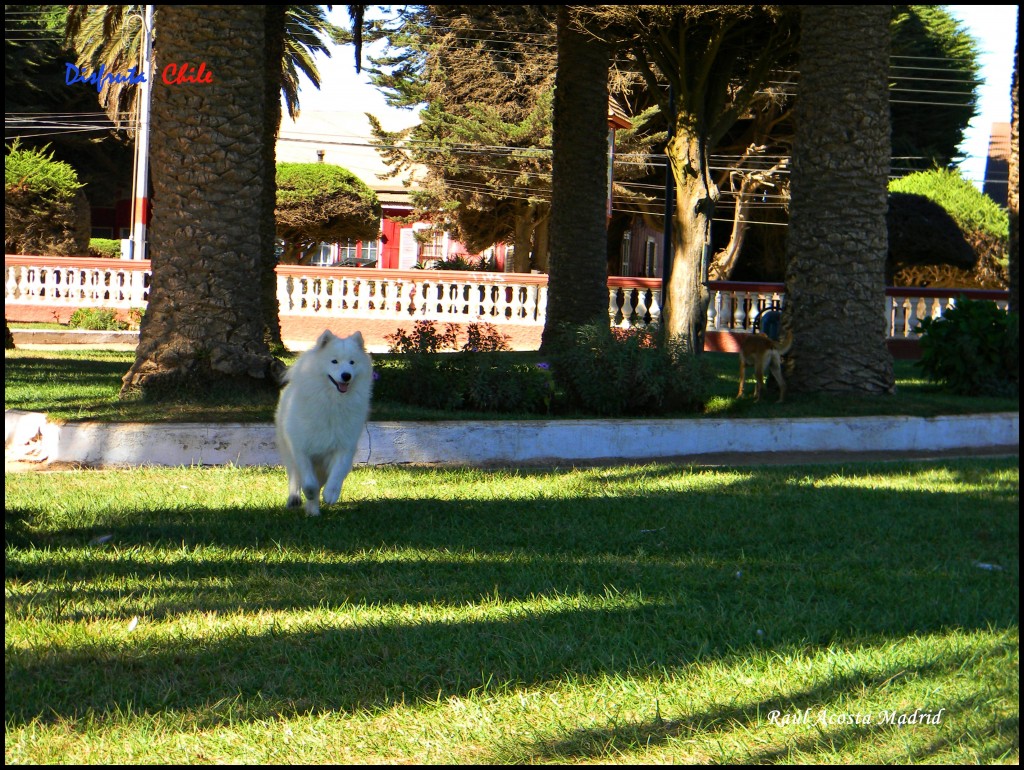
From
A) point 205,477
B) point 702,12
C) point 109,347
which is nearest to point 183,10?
point 205,477

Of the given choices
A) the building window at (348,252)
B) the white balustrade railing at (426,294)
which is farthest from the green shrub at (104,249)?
the white balustrade railing at (426,294)

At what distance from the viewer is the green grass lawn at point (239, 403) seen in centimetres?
1007

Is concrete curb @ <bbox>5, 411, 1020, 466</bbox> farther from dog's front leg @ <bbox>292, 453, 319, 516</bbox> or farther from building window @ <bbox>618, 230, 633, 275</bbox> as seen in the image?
building window @ <bbox>618, 230, 633, 275</bbox>

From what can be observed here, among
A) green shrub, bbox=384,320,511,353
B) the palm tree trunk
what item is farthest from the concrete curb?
the palm tree trunk

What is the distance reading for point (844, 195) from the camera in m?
12.1

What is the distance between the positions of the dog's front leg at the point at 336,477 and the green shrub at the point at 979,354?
29.4 ft

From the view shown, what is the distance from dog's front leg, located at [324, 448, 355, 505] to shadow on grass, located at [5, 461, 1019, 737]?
133mm

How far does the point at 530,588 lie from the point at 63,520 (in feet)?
10.1

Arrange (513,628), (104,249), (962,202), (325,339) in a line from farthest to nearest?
(104,249), (962,202), (325,339), (513,628)

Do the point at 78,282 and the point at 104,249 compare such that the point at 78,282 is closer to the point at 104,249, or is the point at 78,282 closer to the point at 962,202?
the point at 104,249

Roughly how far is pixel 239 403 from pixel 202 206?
1938mm

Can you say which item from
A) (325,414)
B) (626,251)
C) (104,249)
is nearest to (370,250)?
(104,249)

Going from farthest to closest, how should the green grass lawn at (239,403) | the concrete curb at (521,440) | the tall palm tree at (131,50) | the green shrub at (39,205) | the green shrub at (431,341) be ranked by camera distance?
the tall palm tree at (131,50)
the green shrub at (39,205)
the green shrub at (431,341)
the green grass lawn at (239,403)
the concrete curb at (521,440)

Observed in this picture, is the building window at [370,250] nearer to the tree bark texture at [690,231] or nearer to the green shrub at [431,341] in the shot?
the tree bark texture at [690,231]
